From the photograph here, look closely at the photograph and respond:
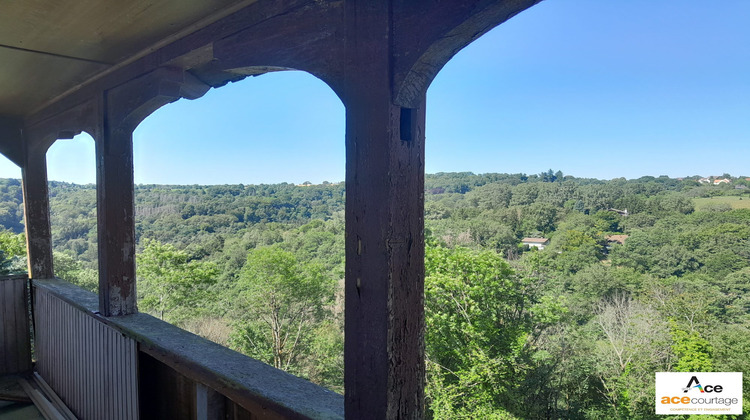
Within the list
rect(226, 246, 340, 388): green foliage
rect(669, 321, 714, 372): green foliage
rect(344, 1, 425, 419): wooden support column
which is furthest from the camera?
rect(226, 246, 340, 388): green foliage

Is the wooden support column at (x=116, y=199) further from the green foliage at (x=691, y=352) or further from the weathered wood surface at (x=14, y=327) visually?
the green foliage at (x=691, y=352)

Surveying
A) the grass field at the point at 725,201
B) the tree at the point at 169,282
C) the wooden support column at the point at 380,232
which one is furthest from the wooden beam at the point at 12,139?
the grass field at the point at 725,201

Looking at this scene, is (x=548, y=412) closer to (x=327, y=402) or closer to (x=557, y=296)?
(x=557, y=296)

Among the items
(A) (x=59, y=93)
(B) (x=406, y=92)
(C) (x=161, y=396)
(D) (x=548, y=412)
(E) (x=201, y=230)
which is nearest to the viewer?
(B) (x=406, y=92)

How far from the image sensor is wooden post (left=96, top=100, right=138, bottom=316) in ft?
7.81

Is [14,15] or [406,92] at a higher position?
[14,15]

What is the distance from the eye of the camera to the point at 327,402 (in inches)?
47.9

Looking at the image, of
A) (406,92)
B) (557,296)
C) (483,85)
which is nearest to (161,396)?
(406,92)

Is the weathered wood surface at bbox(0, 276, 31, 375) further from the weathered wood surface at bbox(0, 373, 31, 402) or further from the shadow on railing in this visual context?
the shadow on railing

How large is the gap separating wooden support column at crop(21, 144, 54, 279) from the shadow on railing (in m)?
0.19

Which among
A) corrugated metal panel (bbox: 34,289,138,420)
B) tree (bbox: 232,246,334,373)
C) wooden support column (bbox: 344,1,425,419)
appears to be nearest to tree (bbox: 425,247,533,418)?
tree (bbox: 232,246,334,373)

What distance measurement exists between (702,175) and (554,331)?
26.5m

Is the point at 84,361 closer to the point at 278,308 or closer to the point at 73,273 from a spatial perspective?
the point at 278,308

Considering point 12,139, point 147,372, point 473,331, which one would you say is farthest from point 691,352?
point 12,139
